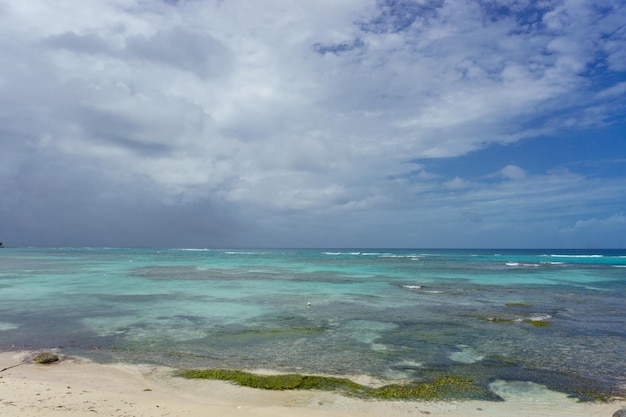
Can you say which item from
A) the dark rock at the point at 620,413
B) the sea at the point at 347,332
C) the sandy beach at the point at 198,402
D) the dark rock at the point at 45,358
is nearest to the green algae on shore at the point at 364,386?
the sandy beach at the point at 198,402

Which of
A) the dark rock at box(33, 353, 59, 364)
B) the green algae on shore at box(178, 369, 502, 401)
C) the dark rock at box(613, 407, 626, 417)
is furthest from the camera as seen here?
the dark rock at box(33, 353, 59, 364)

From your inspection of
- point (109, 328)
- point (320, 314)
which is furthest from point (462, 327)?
point (109, 328)

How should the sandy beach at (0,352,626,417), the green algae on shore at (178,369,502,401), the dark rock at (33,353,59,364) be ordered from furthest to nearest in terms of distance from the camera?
the dark rock at (33,353,59,364), the green algae on shore at (178,369,502,401), the sandy beach at (0,352,626,417)

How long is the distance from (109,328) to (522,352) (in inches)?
524

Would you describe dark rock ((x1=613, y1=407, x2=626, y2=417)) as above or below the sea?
above

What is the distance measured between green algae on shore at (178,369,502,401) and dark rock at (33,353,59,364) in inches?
138

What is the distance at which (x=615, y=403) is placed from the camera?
816 cm

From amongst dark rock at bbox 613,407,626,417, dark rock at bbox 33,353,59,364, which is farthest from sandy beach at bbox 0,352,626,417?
dark rock at bbox 33,353,59,364

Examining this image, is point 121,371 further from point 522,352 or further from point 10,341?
point 522,352

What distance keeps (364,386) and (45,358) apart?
25.6ft

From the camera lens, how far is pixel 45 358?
10.3m

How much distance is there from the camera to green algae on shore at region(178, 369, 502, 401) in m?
8.45

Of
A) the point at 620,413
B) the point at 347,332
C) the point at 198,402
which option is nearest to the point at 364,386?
the point at 198,402

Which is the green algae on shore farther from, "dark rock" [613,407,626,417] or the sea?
"dark rock" [613,407,626,417]
